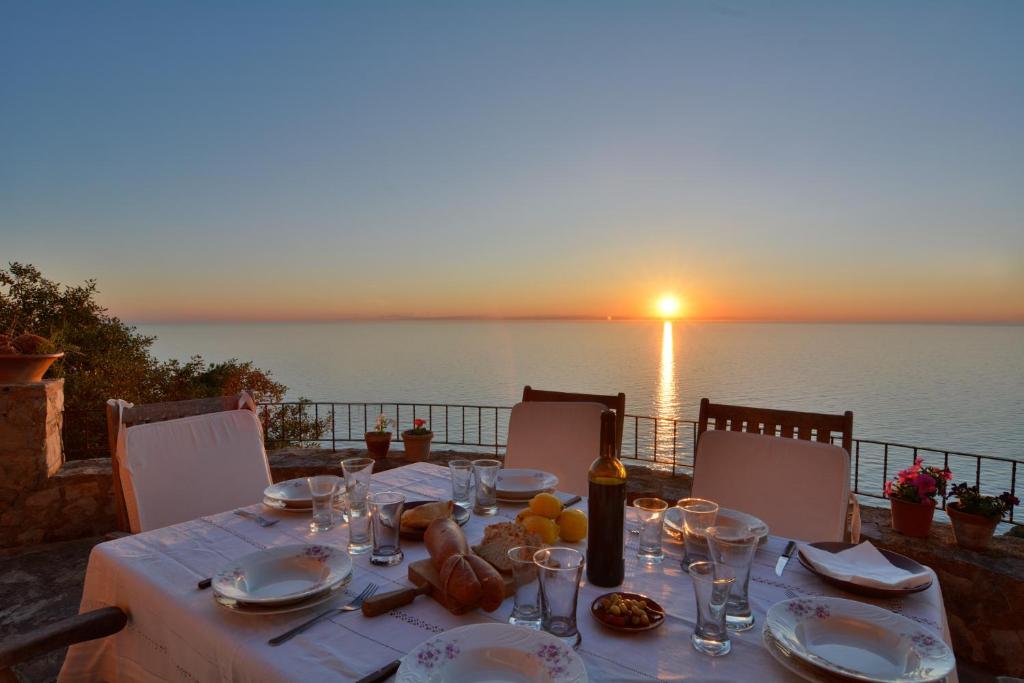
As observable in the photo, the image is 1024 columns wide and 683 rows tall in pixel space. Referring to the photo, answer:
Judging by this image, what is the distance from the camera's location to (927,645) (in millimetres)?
736

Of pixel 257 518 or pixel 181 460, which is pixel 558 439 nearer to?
pixel 257 518

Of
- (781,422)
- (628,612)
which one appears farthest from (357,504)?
(781,422)

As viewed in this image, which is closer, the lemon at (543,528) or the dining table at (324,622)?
the dining table at (324,622)

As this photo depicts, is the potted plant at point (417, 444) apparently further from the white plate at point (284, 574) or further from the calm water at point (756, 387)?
the calm water at point (756, 387)

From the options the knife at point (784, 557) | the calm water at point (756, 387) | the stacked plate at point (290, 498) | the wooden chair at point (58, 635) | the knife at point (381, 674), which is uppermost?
the knife at point (381, 674)

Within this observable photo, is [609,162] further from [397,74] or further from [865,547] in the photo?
[865,547]

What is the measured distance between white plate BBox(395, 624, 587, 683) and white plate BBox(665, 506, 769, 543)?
0.59 meters

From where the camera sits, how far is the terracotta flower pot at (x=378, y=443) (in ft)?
13.5

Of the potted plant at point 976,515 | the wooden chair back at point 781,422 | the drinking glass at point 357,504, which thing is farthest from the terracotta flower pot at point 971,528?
the drinking glass at point 357,504

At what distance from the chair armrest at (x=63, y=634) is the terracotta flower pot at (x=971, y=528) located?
10.4 ft

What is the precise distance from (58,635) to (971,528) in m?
3.29

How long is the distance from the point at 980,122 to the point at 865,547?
5510mm

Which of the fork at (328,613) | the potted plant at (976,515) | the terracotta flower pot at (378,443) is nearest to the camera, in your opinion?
the fork at (328,613)

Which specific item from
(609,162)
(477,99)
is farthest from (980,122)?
(477,99)
